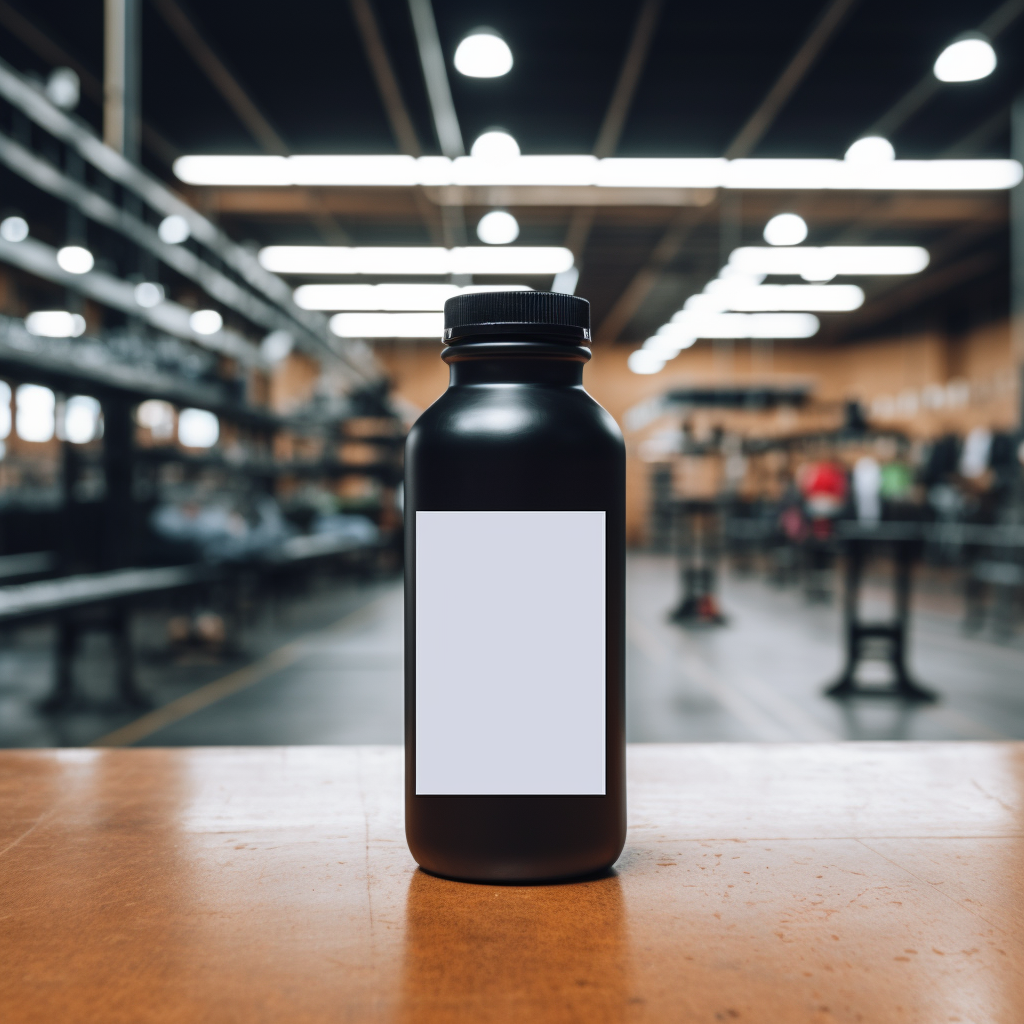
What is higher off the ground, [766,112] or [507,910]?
[766,112]

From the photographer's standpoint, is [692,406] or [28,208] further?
[692,406]

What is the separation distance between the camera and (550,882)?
398 millimetres

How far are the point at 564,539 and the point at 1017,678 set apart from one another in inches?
188

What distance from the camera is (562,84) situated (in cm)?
588

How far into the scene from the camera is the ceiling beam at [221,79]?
5.21 meters

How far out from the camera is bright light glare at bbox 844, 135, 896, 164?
6285 mm

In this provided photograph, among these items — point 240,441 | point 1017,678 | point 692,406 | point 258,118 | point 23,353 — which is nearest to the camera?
point 23,353

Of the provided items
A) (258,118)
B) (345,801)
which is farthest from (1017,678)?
(258,118)

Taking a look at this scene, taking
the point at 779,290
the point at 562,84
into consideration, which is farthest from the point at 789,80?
the point at 779,290

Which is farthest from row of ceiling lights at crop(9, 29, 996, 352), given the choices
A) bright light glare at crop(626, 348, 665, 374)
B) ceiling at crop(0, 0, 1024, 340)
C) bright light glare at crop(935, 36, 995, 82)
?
bright light glare at crop(626, 348, 665, 374)

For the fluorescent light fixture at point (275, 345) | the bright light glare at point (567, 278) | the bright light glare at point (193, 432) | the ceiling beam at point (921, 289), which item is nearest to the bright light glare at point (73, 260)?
the fluorescent light fixture at point (275, 345)

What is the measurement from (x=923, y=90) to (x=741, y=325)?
742 cm

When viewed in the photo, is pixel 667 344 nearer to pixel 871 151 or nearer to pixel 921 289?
pixel 921 289

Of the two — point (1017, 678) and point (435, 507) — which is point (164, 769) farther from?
point (1017, 678)
